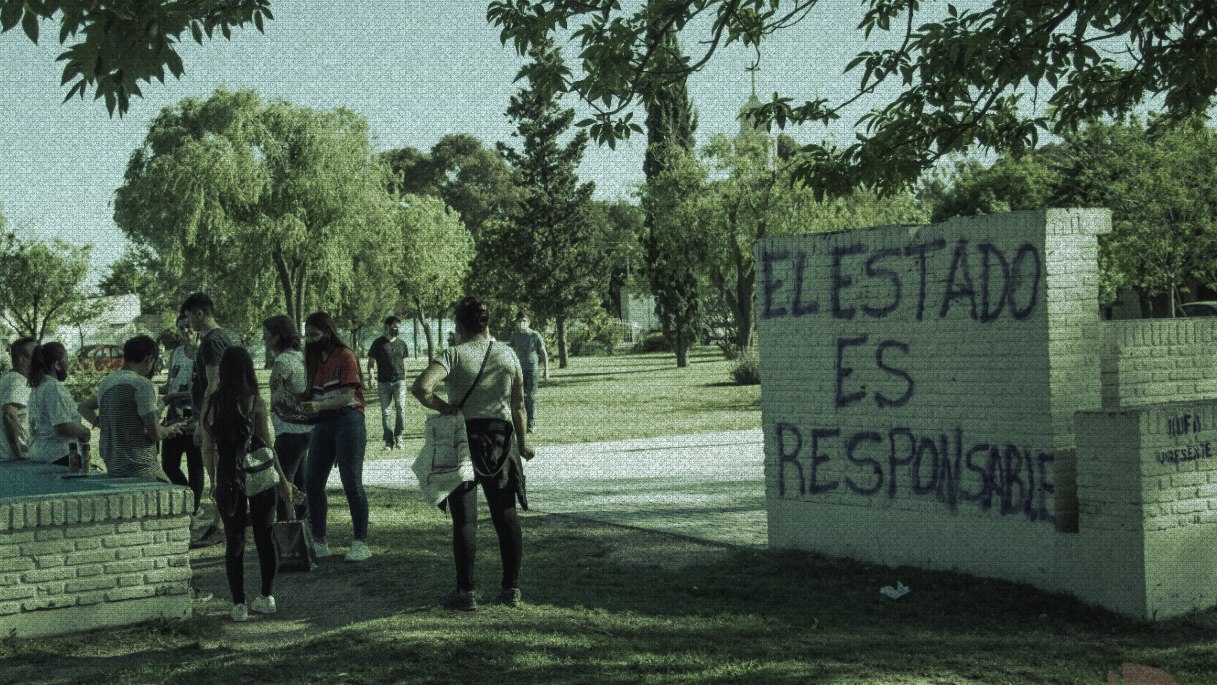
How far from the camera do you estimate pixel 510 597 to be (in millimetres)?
6797

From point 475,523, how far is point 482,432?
1.70 ft

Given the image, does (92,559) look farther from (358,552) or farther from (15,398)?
(15,398)

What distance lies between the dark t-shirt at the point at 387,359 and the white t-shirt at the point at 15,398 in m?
6.98

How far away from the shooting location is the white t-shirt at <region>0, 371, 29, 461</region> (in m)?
8.80

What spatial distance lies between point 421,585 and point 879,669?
3099 millimetres

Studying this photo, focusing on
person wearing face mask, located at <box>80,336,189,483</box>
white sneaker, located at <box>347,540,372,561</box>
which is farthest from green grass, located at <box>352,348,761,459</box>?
person wearing face mask, located at <box>80,336,189,483</box>

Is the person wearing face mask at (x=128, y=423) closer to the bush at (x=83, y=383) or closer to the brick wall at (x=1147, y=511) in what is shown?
the brick wall at (x=1147, y=511)

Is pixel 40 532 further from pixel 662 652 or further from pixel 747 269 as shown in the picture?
pixel 747 269

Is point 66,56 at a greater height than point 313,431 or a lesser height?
greater

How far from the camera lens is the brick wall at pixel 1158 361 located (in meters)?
7.16

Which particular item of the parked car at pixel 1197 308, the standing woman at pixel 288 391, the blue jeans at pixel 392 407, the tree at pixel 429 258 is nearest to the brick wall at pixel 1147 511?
the standing woman at pixel 288 391

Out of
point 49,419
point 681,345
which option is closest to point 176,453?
point 49,419

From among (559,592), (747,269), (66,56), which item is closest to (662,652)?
(559,592)

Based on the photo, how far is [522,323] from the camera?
1736 centimetres
